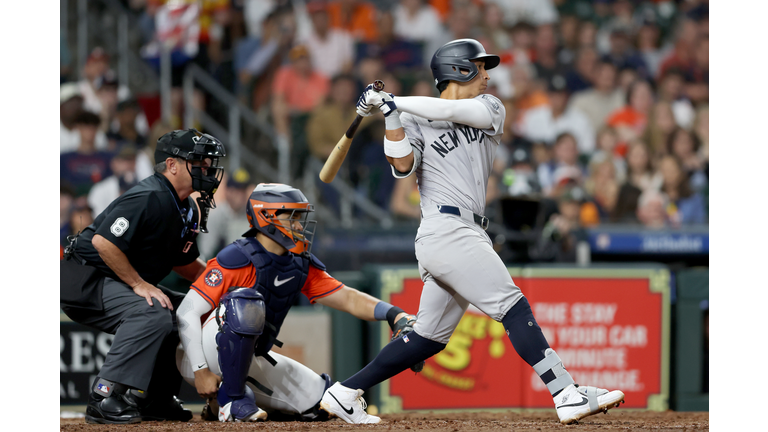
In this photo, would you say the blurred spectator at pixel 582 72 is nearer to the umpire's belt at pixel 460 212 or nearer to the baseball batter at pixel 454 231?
the baseball batter at pixel 454 231

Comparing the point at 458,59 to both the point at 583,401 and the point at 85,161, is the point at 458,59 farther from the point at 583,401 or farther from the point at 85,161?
the point at 85,161

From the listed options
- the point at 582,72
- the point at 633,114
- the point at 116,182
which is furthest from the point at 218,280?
the point at 582,72

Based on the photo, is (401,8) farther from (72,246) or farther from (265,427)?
(265,427)

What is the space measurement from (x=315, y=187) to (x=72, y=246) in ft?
14.4

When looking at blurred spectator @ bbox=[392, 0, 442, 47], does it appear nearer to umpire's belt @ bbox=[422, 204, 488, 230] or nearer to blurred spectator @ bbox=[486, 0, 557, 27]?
blurred spectator @ bbox=[486, 0, 557, 27]

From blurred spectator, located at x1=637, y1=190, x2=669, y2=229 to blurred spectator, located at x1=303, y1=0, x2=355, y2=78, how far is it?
3.82m

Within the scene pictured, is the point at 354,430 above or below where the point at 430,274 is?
below

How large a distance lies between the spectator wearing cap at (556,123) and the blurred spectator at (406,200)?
2.31 meters

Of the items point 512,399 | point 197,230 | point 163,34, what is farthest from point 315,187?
point 197,230

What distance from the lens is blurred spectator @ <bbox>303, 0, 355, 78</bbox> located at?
9.99 m

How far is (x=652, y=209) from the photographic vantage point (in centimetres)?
827

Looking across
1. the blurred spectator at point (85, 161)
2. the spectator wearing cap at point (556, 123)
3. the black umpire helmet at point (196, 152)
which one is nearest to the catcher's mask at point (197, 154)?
the black umpire helmet at point (196, 152)

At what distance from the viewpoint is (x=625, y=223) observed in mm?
8094

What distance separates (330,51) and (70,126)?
3.37 meters
